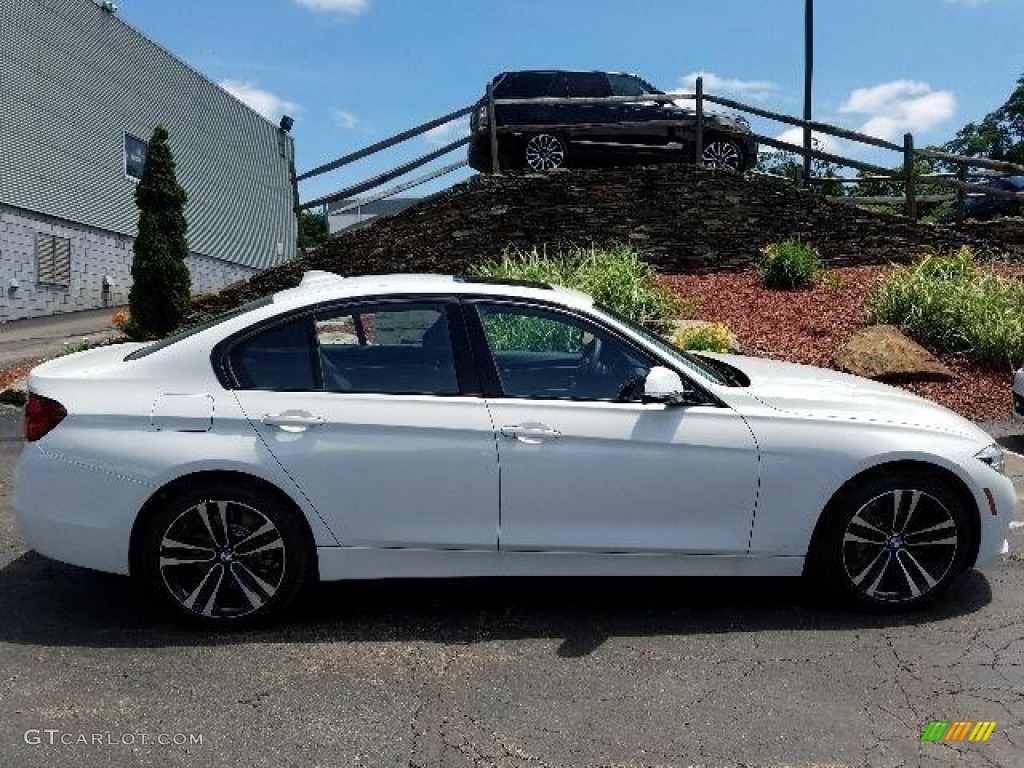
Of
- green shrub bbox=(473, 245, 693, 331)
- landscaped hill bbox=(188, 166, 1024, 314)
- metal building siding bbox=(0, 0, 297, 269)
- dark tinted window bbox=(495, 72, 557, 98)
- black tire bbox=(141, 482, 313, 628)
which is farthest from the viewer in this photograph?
metal building siding bbox=(0, 0, 297, 269)

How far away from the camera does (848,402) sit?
4.47 meters

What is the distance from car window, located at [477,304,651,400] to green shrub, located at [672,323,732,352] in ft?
16.8

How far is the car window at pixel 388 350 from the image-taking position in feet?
14.1

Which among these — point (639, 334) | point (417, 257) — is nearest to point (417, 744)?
point (639, 334)

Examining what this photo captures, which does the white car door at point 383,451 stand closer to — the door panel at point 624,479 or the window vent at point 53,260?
the door panel at point 624,479

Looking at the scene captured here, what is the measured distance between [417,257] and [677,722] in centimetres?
1236

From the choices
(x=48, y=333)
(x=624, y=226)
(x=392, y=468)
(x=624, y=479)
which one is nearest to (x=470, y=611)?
(x=392, y=468)

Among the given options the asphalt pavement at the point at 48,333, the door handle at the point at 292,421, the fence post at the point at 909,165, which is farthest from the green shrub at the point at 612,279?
the asphalt pavement at the point at 48,333

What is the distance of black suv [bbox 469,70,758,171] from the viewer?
16234mm

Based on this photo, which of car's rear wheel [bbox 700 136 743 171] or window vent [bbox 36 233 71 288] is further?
window vent [bbox 36 233 71 288]

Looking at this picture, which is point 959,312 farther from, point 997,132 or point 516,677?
point 997,132

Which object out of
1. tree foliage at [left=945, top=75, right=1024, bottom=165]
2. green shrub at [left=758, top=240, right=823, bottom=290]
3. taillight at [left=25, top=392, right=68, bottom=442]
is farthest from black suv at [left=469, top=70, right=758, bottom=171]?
tree foliage at [left=945, top=75, right=1024, bottom=165]

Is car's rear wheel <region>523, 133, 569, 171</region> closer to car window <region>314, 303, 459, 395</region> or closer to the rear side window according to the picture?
the rear side window

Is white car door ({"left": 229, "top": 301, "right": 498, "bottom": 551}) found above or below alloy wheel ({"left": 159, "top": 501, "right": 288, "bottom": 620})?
above
